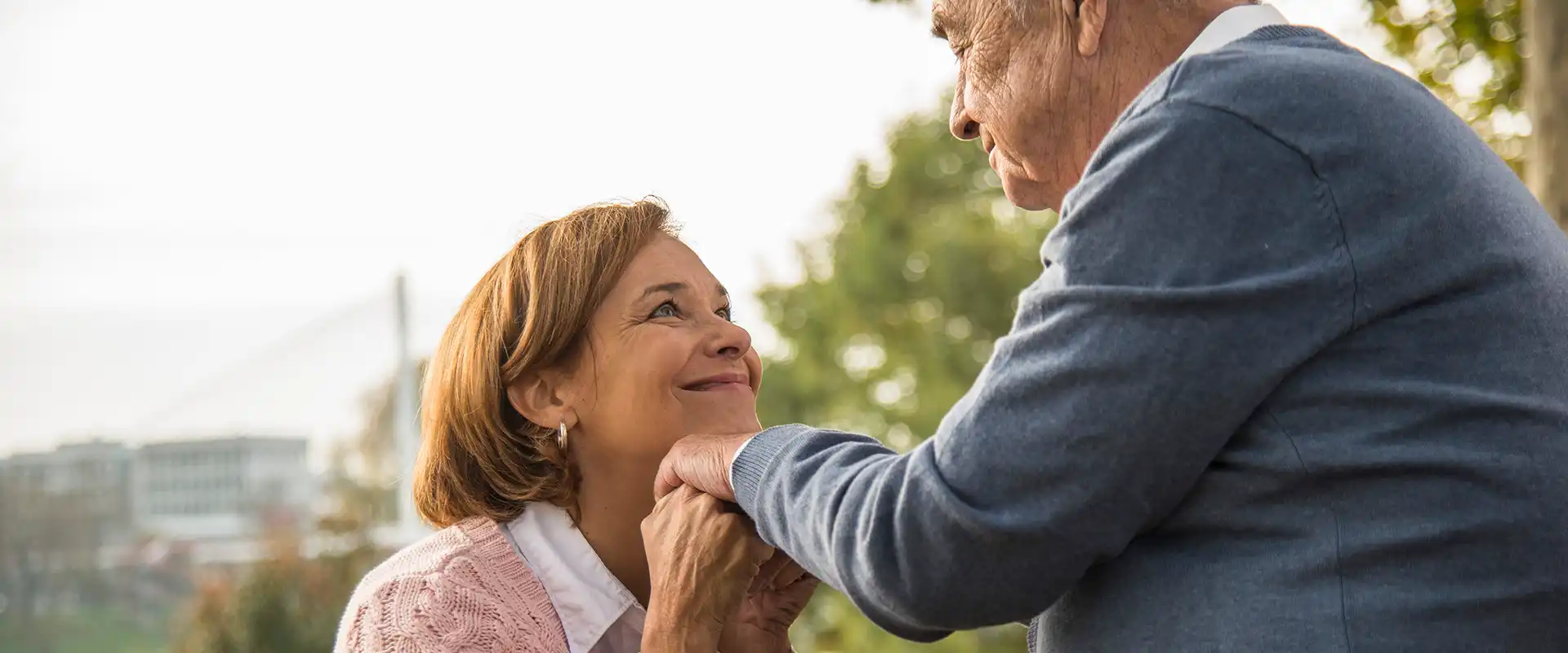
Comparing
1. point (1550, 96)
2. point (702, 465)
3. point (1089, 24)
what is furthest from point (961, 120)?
point (1550, 96)

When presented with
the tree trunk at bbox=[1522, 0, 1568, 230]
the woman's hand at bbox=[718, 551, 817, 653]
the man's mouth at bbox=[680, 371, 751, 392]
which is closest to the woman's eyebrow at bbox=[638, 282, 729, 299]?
the man's mouth at bbox=[680, 371, 751, 392]

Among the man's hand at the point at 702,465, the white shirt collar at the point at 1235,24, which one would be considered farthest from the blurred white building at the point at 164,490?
the white shirt collar at the point at 1235,24

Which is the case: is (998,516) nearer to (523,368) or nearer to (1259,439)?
(1259,439)

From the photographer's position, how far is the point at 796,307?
55.5 feet

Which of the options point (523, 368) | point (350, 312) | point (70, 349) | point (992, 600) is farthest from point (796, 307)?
point (992, 600)

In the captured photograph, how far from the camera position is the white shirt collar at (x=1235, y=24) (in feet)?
5.16

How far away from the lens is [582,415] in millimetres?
2570

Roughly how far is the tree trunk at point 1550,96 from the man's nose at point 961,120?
2.78 metres

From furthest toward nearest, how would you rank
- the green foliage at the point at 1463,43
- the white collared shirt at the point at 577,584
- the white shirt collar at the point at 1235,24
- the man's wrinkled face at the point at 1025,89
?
1. the green foliage at the point at 1463,43
2. the white collared shirt at the point at 577,584
3. the man's wrinkled face at the point at 1025,89
4. the white shirt collar at the point at 1235,24

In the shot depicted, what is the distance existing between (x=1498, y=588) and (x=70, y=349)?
892 centimetres

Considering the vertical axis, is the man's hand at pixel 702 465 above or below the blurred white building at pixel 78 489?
above

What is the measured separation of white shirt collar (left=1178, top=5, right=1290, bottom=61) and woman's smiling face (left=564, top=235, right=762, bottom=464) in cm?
116

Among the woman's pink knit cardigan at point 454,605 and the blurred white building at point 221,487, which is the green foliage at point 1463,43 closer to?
the woman's pink knit cardigan at point 454,605

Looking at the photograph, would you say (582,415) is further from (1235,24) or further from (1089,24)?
(1235,24)
